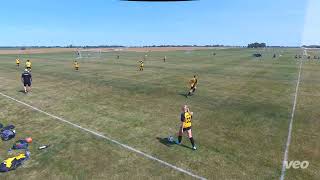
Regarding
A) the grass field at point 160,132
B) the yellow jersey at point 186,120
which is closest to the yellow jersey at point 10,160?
the grass field at point 160,132

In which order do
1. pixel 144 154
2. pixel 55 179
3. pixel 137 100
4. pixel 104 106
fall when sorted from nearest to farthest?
pixel 55 179 < pixel 144 154 < pixel 104 106 < pixel 137 100

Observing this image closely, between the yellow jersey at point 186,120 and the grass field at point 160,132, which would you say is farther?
the yellow jersey at point 186,120

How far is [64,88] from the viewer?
26250 millimetres

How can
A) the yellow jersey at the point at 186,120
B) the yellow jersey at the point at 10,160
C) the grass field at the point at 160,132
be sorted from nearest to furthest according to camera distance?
1. the grass field at the point at 160,132
2. the yellow jersey at the point at 10,160
3. the yellow jersey at the point at 186,120

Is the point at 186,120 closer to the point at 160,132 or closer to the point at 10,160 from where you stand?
the point at 160,132

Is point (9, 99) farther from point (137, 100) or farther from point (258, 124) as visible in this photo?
point (258, 124)

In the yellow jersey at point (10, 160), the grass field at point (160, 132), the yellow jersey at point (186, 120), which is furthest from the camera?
the yellow jersey at point (186, 120)

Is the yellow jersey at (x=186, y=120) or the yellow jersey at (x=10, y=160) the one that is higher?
the yellow jersey at (x=186, y=120)

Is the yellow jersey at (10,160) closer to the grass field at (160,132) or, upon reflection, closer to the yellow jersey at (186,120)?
the grass field at (160,132)

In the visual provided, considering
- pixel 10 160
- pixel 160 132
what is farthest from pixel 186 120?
pixel 10 160

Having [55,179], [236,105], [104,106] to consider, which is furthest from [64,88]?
[55,179]

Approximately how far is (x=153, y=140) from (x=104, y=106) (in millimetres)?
7182

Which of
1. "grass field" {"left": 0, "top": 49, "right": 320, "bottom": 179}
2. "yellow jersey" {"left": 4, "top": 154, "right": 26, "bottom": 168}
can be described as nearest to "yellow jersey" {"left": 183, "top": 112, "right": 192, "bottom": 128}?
"grass field" {"left": 0, "top": 49, "right": 320, "bottom": 179}

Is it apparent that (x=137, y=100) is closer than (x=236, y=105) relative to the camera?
No
